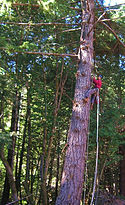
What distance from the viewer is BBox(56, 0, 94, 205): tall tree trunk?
3273 mm

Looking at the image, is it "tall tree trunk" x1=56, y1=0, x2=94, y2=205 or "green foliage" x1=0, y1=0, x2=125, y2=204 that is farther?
"green foliage" x1=0, y1=0, x2=125, y2=204

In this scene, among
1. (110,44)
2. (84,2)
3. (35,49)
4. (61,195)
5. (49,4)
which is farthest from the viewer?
(110,44)

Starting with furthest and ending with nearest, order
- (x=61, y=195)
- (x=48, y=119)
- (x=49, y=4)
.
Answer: (x=48, y=119) → (x=49, y=4) → (x=61, y=195)

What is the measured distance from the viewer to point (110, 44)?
24.6 ft

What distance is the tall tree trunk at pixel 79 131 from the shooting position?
327cm

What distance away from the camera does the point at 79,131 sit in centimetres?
364

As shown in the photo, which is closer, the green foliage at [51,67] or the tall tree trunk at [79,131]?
the tall tree trunk at [79,131]

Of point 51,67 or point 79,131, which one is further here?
point 51,67

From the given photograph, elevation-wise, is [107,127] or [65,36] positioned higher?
[65,36]

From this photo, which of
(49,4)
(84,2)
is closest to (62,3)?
(49,4)

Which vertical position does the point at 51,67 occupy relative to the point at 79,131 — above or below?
above

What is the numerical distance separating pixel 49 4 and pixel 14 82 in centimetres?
273

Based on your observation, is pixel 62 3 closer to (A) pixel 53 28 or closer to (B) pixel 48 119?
(A) pixel 53 28

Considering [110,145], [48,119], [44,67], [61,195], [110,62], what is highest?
[110,62]
